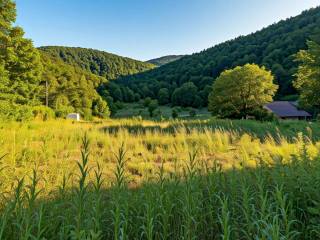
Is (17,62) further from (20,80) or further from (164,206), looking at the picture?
(164,206)

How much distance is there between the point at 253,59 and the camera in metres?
71.4

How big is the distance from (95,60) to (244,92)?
131637 millimetres

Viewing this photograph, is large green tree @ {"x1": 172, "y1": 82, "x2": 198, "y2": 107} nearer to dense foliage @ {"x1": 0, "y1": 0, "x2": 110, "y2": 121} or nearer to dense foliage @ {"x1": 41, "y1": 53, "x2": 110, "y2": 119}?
dense foliage @ {"x1": 41, "y1": 53, "x2": 110, "y2": 119}

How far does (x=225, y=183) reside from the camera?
3.29 metres

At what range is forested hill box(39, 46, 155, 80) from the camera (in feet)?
478

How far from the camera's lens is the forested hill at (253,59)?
65375 mm

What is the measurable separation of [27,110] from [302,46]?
66157 millimetres

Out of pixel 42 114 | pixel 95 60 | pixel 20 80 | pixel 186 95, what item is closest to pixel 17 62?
pixel 20 80

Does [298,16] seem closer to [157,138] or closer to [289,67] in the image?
[289,67]

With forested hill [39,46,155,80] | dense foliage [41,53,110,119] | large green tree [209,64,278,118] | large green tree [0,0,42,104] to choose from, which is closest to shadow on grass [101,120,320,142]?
large green tree [0,0,42,104]

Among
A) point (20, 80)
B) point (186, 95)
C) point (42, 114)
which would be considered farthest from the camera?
point (186, 95)

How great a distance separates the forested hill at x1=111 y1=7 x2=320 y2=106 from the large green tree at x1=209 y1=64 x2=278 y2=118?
2559 centimetres

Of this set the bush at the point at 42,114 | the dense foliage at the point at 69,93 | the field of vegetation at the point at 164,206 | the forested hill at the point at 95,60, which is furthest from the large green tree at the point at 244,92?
the forested hill at the point at 95,60

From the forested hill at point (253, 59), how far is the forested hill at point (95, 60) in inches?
1819
